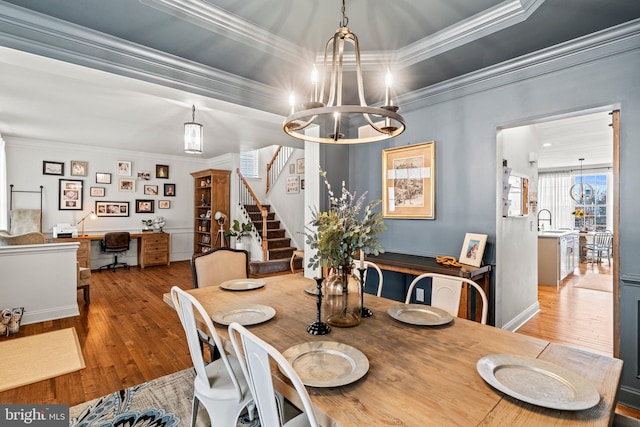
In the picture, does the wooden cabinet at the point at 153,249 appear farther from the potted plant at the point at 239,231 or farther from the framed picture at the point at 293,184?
the framed picture at the point at 293,184

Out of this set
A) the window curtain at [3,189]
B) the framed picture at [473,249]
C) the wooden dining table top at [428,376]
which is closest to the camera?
the wooden dining table top at [428,376]

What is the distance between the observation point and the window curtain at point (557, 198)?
31.3ft

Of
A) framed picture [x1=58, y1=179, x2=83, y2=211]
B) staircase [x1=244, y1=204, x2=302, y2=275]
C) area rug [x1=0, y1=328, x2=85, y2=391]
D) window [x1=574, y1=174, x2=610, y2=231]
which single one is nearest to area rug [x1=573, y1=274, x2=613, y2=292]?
window [x1=574, y1=174, x2=610, y2=231]

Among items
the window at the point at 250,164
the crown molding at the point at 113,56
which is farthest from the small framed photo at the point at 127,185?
the crown molding at the point at 113,56

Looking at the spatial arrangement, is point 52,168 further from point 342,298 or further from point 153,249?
point 342,298

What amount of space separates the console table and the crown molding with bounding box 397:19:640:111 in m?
1.59

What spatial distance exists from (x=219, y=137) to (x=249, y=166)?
3.02m

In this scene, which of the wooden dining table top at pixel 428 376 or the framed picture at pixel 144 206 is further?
the framed picture at pixel 144 206

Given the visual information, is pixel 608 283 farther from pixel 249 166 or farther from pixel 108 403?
pixel 249 166

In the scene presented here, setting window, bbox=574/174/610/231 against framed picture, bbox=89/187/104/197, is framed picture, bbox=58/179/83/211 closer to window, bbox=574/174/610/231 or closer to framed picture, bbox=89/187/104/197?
framed picture, bbox=89/187/104/197

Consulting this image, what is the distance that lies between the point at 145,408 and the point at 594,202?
11.6 metres

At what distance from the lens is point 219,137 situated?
5.97m

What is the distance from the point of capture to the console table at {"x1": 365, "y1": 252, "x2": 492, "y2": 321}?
2547mm

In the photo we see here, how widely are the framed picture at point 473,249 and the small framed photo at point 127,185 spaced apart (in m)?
7.11
